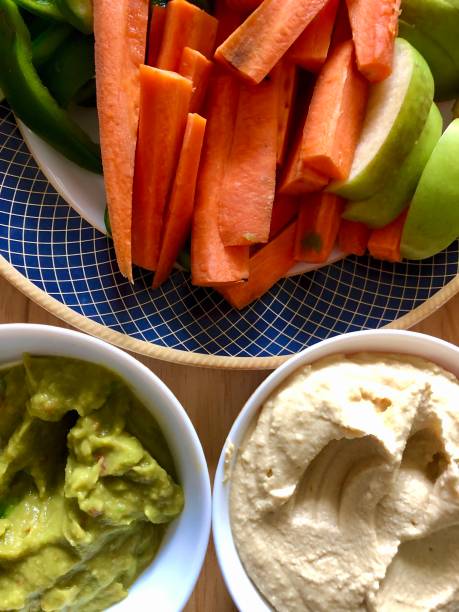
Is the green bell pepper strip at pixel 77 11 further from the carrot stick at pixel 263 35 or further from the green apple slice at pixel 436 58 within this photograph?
the green apple slice at pixel 436 58

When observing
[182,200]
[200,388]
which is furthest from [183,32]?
[200,388]

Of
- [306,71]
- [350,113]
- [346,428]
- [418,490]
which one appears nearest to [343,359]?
[346,428]

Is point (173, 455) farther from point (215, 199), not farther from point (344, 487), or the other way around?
point (215, 199)

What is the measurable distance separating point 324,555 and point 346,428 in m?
0.22

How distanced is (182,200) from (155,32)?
316 millimetres

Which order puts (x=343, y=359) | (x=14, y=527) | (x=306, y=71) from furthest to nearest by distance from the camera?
(x=306, y=71)
(x=343, y=359)
(x=14, y=527)

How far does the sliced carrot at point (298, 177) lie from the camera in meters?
1.29

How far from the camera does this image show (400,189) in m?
1.30

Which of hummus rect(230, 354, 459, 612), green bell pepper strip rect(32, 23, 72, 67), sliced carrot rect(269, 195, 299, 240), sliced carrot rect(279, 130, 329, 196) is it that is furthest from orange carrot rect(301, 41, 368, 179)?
green bell pepper strip rect(32, 23, 72, 67)

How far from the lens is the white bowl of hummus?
118cm

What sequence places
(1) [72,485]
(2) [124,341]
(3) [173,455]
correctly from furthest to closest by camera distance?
(2) [124,341], (3) [173,455], (1) [72,485]

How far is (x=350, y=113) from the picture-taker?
1.30m

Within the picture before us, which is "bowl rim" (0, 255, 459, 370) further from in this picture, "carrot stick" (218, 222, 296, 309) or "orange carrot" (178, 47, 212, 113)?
"orange carrot" (178, 47, 212, 113)

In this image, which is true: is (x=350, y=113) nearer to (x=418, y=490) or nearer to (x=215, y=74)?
(x=215, y=74)
